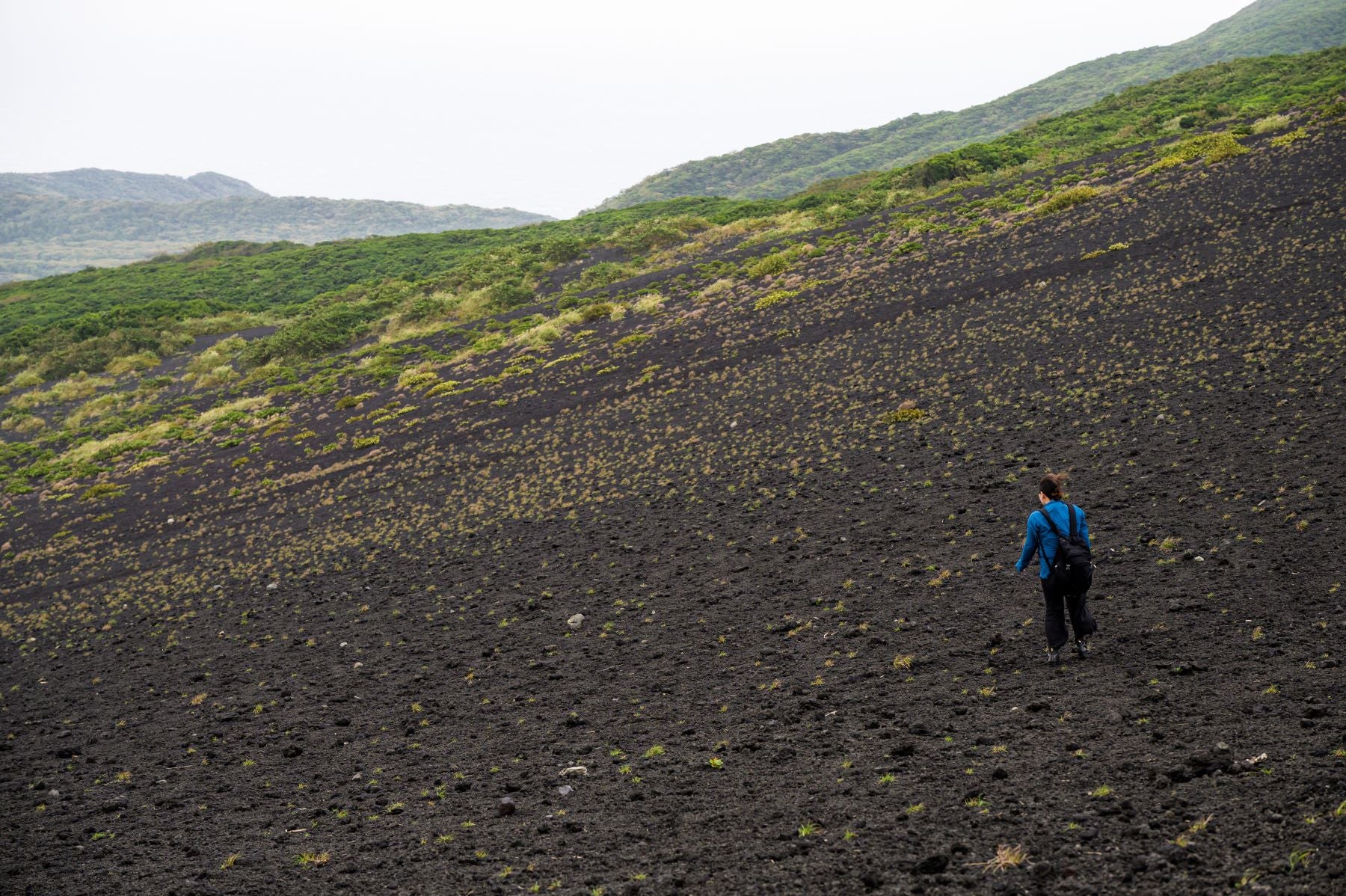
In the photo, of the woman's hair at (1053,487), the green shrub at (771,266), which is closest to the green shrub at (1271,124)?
the green shrub at (771,266)

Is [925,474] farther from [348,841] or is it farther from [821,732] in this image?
[348,841]

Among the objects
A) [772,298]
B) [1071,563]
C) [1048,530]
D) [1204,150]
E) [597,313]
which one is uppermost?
[1204,150]

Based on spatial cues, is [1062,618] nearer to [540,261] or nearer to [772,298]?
[772,298]

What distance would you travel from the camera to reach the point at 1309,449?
41.9ft

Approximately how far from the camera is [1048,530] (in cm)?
878

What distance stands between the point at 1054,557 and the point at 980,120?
171596 millimetres

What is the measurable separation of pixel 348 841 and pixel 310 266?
96.5m

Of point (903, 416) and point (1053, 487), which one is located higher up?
point (1053, 487)

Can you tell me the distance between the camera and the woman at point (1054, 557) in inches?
344

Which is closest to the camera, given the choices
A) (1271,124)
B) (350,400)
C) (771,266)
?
(1271,124)

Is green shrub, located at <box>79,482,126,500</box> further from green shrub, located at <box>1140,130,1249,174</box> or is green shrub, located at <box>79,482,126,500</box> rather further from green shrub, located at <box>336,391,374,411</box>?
green shrub, located at <box>1140,130,1249,174</box>

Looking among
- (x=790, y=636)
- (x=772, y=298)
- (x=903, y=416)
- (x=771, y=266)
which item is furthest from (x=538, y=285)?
(x=790, y=636)

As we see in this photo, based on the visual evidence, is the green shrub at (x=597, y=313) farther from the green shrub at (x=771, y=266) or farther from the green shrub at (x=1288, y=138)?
the green shrub at (x=1288, y=138)

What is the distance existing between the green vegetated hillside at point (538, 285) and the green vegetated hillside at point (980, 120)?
78.1 meters
